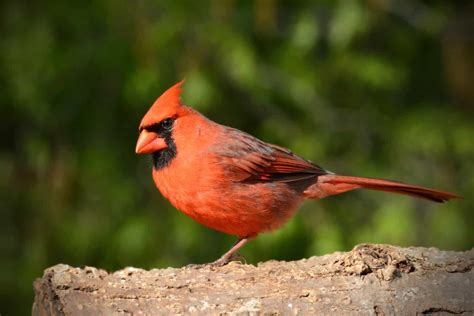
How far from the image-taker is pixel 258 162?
14.9 ft

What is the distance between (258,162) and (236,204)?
41cm

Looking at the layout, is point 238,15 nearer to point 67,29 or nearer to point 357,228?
point 67,29

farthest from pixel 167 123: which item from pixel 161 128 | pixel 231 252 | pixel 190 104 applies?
pixel 190 104

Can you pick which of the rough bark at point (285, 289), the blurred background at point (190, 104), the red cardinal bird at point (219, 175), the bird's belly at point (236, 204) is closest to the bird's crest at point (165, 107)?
the red cardinal bird at point (219, 175)

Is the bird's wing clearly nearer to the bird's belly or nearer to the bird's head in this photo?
the bird's belly

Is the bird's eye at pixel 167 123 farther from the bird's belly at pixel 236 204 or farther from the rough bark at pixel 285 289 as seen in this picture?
the rough bark at pixel 285 289

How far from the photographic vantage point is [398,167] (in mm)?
6594

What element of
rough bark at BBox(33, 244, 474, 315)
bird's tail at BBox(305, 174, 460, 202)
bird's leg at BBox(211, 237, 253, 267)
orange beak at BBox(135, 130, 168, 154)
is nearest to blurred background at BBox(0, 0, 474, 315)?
bird's tail at BBox(305, 174, 460, 202)

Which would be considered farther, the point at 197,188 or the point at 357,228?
the point at 357,228

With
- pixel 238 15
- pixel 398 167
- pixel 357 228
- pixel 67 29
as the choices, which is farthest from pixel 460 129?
pixel 67 29

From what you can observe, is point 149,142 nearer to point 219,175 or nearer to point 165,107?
point 165,107

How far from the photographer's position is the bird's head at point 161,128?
418 centimetres

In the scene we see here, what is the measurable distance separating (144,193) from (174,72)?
85 centimetres

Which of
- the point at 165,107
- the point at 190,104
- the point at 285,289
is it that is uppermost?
the point at 190,104
